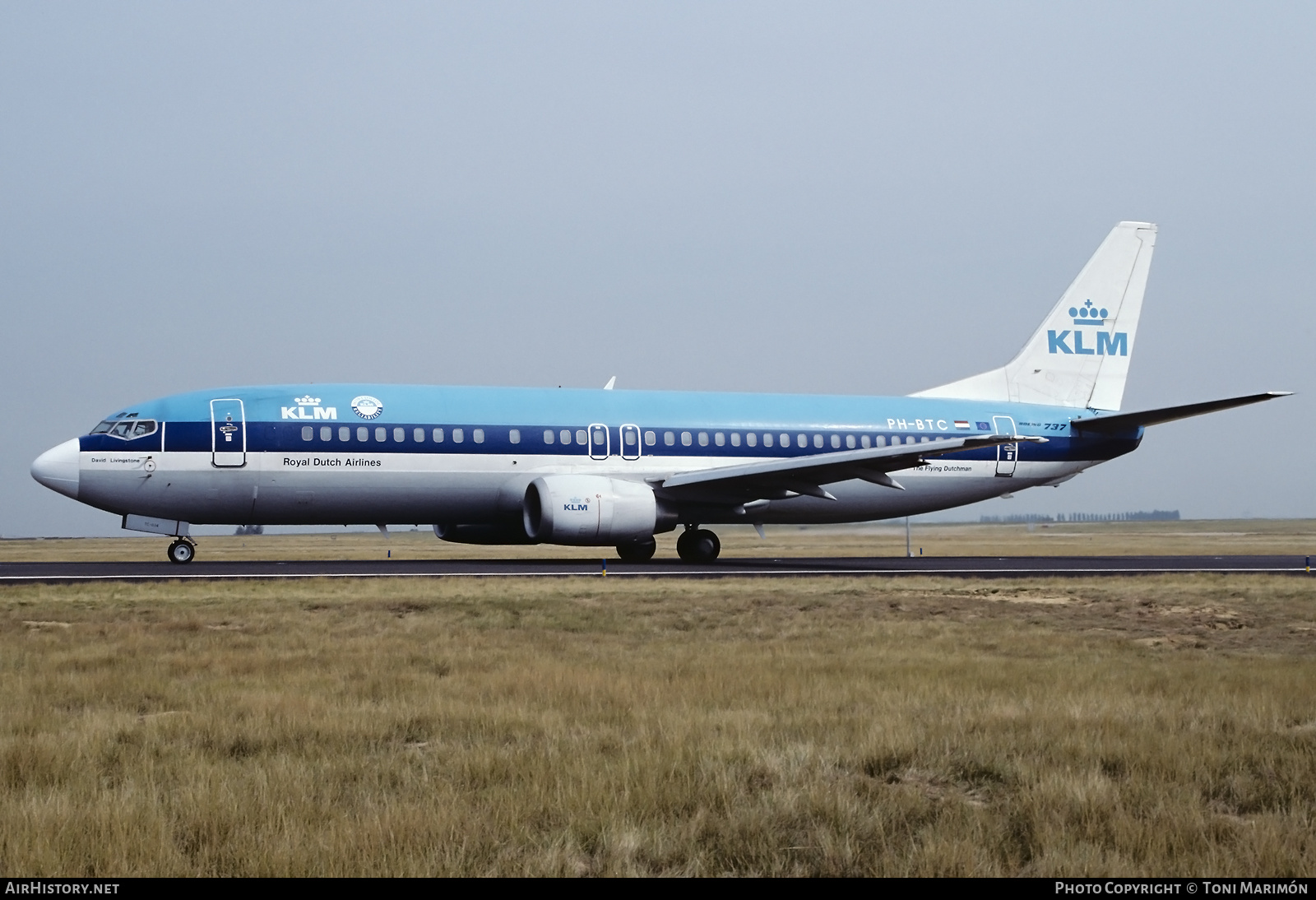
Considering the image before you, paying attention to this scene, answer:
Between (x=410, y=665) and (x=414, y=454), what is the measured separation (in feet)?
52.9

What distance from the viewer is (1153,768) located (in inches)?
294

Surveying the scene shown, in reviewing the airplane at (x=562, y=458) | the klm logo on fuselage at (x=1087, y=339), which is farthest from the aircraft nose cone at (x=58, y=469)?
the klm logo on fuselage at (x=1087, y=339)

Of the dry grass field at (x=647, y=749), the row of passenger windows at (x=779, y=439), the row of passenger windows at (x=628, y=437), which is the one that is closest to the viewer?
the dry grass field at (x=647, y=749)

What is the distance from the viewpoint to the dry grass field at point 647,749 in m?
5.82

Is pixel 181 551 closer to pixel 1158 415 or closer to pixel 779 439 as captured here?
pixel 779 439

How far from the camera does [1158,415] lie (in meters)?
32.0

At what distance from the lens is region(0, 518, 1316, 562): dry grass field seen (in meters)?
42.2

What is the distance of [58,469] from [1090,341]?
29154mm

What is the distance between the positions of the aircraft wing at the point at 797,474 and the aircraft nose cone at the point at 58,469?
43.4 feet

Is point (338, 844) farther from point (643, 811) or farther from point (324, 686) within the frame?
point (324, 686)

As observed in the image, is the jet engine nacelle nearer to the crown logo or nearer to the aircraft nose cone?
the aircraft nose cone

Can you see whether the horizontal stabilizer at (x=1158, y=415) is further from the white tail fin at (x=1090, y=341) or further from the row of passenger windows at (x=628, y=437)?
the row of passenger windows at (x=628, y=437)

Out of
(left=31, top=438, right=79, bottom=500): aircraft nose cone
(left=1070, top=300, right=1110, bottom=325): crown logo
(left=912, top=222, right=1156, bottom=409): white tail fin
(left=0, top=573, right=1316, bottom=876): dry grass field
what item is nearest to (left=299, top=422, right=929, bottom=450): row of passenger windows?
(left=31, top=438, right=79, bottom=500): aircraft nose cone

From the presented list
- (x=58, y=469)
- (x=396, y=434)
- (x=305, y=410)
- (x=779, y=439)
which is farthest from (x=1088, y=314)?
(x=58, y=469)
